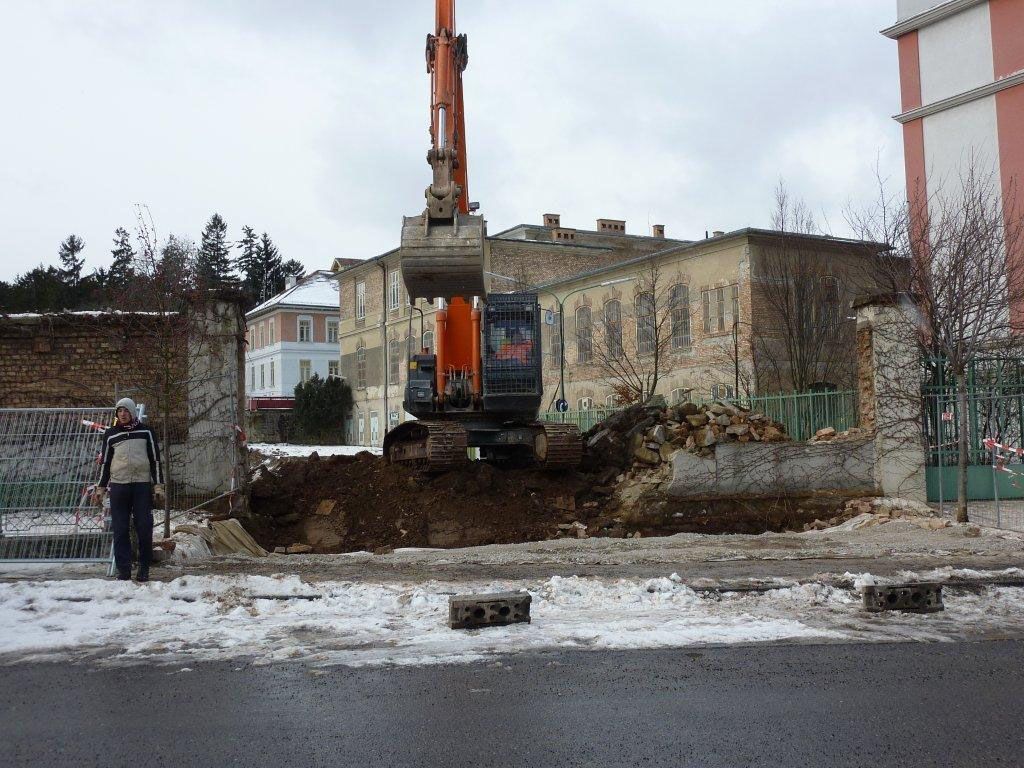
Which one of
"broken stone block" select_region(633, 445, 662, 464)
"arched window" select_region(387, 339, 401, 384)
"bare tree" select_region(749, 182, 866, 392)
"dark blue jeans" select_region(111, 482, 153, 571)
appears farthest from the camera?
"arched window" select_region(387, 339, 401, 384)

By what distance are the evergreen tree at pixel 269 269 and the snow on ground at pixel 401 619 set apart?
345ft

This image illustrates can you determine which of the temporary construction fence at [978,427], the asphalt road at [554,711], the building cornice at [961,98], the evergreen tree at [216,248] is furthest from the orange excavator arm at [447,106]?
the evergreen tree at [216,248]

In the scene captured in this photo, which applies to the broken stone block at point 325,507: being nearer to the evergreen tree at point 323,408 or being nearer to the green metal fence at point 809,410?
the green metal fence at point 809,410

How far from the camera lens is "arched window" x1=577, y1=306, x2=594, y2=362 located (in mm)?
43750

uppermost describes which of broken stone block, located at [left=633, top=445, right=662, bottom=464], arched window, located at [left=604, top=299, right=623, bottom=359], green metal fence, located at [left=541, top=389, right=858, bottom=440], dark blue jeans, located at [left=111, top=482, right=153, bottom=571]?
arched window, located at [left=604, top=299, right=623, bottom=359]

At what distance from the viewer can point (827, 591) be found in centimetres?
881

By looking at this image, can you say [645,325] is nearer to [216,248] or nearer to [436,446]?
[436,446]

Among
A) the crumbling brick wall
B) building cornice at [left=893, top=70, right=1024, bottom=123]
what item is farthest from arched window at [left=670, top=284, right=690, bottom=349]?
the crumbling brick wall

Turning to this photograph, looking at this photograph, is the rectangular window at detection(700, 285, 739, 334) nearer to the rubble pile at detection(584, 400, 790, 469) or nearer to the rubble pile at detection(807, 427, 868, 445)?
the rubble pile at detection(584, 400, 790, 469)

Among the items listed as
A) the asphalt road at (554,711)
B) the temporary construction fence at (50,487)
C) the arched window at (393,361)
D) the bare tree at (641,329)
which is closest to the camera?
the asphalt road at (554,711)

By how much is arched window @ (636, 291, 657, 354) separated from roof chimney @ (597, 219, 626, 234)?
19480 mm

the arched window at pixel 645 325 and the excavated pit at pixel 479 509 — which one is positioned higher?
the arched window at pixel 645 325

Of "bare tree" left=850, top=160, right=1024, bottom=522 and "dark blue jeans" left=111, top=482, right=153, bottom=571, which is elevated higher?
"bare tree" left=850, top=160, right=1024, bottom=522

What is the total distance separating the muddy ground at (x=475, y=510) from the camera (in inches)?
685
